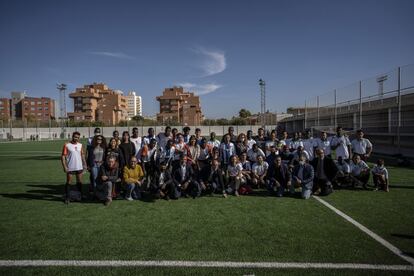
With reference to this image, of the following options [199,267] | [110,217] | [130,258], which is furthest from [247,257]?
[110,217]

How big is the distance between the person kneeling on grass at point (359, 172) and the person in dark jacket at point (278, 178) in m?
2.33

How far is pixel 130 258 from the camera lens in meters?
3.85

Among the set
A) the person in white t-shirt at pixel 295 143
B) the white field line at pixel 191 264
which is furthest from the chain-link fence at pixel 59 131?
the white field line at pixel 191 264

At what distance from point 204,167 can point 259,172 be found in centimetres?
168

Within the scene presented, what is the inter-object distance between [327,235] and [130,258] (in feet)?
10.6

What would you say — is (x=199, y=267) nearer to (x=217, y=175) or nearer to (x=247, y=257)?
(x=247, y=257)

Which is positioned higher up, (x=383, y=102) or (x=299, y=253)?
(x=383, y=102)

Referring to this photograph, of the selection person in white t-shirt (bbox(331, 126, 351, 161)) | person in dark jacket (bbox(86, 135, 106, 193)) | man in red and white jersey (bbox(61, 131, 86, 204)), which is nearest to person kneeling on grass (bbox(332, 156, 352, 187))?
person in white t-shirt (bbox(331, 126, 351, 161))

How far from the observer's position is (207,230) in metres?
4.94

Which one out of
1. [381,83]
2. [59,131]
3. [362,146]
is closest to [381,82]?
[381,83]

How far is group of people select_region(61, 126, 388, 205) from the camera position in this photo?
732 cm

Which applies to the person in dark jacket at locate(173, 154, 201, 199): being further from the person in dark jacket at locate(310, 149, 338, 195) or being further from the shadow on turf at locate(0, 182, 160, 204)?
the person in dark jacket at locate(310, 149, 338, 195)

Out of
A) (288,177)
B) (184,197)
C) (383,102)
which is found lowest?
(184,197)

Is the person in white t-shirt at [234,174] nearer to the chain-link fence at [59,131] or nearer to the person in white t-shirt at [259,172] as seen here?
the person in white t-shirt at [259,172]
